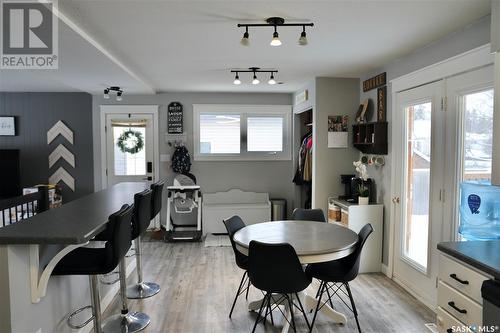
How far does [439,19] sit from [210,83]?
126 inches

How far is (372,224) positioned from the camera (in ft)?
13.1

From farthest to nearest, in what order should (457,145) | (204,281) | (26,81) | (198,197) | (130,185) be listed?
1. (198,197)
2. (26,81)
3. (130,185)
4. (204,281)
5. (457,145)

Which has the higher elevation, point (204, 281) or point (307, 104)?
point (307, 104)

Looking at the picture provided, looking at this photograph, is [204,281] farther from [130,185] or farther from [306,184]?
[306,184]

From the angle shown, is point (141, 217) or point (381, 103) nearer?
point (141, 217)

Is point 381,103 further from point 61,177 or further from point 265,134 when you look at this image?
point 61,177

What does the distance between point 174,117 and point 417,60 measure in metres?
3.86

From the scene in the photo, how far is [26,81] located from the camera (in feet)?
15.5

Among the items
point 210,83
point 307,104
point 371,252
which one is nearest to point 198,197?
point 210,83

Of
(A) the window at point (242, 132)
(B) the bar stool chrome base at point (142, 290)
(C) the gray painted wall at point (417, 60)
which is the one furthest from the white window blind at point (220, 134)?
(B) the bar stool chrome base at point (142, 290)

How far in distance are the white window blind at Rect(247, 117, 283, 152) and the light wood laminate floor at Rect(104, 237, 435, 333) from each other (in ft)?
7.67

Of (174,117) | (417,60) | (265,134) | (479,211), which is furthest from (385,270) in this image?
(174,117)

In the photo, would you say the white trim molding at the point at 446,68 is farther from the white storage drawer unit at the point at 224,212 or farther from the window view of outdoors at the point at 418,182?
the white storage drawer unit at the point at 224,212

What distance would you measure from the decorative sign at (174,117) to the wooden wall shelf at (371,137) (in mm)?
2919
